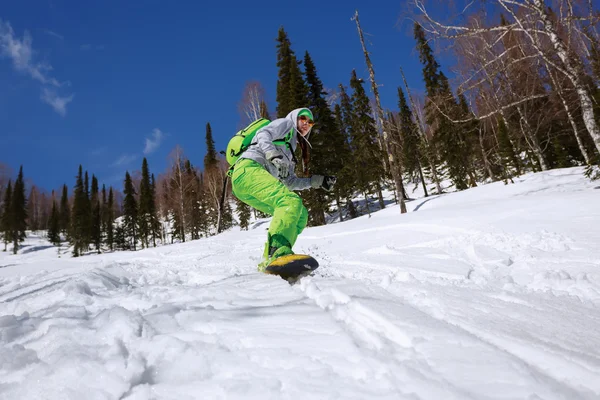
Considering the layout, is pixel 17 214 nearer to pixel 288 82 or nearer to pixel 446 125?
pixel 288 82

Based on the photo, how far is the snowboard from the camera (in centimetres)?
230

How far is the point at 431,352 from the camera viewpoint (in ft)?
2.82

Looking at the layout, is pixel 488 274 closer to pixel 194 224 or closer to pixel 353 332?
pixel 353 332

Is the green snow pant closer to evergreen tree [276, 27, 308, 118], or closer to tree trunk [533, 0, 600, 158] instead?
tree trunk [533, 0, 600, 158]

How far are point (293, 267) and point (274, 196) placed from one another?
0.75 m

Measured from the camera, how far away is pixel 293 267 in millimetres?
2303

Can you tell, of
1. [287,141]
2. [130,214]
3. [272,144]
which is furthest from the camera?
[130,214]

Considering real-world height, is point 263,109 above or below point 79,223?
above

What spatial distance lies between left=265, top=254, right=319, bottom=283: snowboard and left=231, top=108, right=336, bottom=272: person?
0.22 m

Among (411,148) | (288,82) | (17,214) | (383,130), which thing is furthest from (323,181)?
(17,214)

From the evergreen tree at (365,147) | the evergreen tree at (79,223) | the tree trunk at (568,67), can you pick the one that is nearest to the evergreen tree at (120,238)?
the evergreen tree at (79,223)

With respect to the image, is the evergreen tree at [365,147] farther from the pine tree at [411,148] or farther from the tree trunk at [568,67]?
the tree trunk at [568,67]

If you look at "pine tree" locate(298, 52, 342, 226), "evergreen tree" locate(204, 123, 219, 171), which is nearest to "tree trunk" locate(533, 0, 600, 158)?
"pine tree" locate(298, 52, 342, 226)

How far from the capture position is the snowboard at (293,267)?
7.56ft
